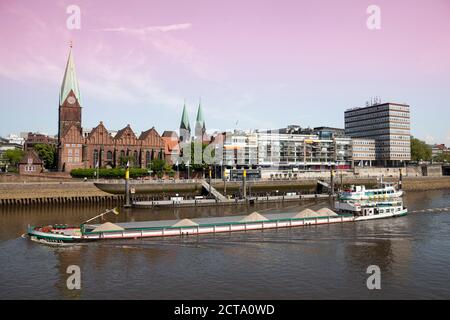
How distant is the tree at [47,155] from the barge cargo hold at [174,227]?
96686mm

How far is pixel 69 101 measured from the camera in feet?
493

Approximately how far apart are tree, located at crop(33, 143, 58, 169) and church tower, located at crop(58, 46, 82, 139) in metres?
6.19

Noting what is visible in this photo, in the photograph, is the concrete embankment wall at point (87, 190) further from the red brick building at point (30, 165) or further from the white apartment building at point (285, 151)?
the white apartment building at point (285, 151)

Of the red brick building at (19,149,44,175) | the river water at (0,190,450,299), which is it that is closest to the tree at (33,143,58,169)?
the red brick building at (19,149,44,175)

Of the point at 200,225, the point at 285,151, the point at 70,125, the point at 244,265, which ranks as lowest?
the point at 244,265

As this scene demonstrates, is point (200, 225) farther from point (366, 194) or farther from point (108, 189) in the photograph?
point (108, 189)

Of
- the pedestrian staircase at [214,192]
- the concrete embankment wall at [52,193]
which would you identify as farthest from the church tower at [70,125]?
the pedestrian staircase at [214,192]

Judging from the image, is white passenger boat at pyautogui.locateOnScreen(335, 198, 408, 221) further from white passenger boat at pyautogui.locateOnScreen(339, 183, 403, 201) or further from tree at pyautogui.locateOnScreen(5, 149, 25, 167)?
tree at pyautogui.locateOnScreen(5, 149, 25, 167)

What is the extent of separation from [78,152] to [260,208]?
245 ft

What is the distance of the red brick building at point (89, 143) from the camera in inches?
5374

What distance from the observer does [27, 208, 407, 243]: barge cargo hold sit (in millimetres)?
51875

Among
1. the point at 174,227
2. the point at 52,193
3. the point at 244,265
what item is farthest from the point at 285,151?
the point at 244,265

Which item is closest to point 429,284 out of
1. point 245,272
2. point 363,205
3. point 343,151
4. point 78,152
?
point 245,272

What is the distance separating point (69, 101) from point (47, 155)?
2170 centimetres
